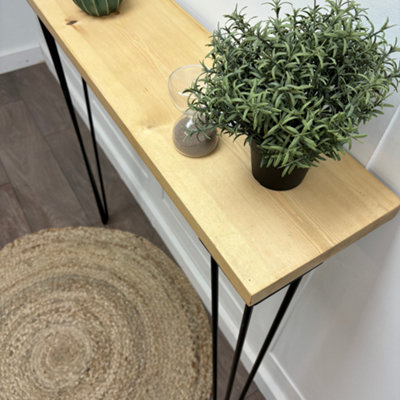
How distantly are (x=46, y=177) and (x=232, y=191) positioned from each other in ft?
4.75

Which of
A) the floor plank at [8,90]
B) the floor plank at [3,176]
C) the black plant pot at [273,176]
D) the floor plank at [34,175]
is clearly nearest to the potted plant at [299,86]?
the black plant pot at [273,176]

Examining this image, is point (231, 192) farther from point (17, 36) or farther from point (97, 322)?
point (17, 36)

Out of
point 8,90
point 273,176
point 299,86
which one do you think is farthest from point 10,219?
point 299,86

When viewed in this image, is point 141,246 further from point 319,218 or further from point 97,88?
point 319,218

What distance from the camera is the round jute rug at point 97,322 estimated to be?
136 centimetres

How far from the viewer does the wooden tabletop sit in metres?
0.59

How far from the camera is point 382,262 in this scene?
0.76 meters

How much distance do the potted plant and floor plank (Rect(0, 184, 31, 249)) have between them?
55.0 inches

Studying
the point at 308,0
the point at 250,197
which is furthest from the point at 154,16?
the point at 250,197

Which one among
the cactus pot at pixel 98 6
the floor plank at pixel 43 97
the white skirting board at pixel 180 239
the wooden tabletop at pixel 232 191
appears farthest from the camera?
the floor plank at pixel 43 97

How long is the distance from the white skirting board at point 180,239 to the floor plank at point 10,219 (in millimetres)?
447

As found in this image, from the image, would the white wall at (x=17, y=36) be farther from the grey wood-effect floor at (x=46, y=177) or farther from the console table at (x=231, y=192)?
the console table at (x=231, y=192)

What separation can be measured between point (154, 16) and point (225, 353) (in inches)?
42.0

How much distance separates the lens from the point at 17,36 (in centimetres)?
234
